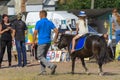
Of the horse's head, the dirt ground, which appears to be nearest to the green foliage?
the dirt ground

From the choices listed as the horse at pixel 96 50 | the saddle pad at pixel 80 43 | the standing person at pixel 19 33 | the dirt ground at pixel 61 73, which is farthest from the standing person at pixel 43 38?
the standing person at pixel 19 33

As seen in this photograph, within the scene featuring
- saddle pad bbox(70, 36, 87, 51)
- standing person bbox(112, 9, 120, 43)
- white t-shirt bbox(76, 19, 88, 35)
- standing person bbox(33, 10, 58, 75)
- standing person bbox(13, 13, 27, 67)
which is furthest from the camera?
standing person bbox(112, 9, 120, 43)

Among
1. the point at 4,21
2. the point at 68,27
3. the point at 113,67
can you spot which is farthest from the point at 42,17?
the point at 68,27

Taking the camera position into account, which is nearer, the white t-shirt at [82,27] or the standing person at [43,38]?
the standing person at [43,38]

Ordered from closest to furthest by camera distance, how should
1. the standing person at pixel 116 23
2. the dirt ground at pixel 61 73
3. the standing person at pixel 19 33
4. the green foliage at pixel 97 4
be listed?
the dirt ground at pixel 61 73
the standing person at pixel 19 33
the standing person at pixel 116 23
the green foliage at pixel 97 4

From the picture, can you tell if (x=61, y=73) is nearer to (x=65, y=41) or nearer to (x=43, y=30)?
(x=65, y=41)

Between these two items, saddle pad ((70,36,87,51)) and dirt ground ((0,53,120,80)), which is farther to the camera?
saddle pad ((70,36,87,51))

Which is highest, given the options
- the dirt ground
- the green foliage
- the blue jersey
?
the blue jersey

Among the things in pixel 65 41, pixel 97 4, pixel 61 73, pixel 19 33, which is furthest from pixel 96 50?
pixel 97 4

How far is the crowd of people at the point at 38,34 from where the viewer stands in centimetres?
1438

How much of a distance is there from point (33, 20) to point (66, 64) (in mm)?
8115

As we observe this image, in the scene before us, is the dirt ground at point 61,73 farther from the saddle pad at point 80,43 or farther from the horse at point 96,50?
the saddle pad at point 80,43

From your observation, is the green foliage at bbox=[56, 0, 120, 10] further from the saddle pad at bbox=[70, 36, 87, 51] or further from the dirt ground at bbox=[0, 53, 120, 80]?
the saddle pad at bbox=[70, 36, 87, 51]

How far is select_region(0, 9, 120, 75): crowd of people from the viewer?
14.4m
